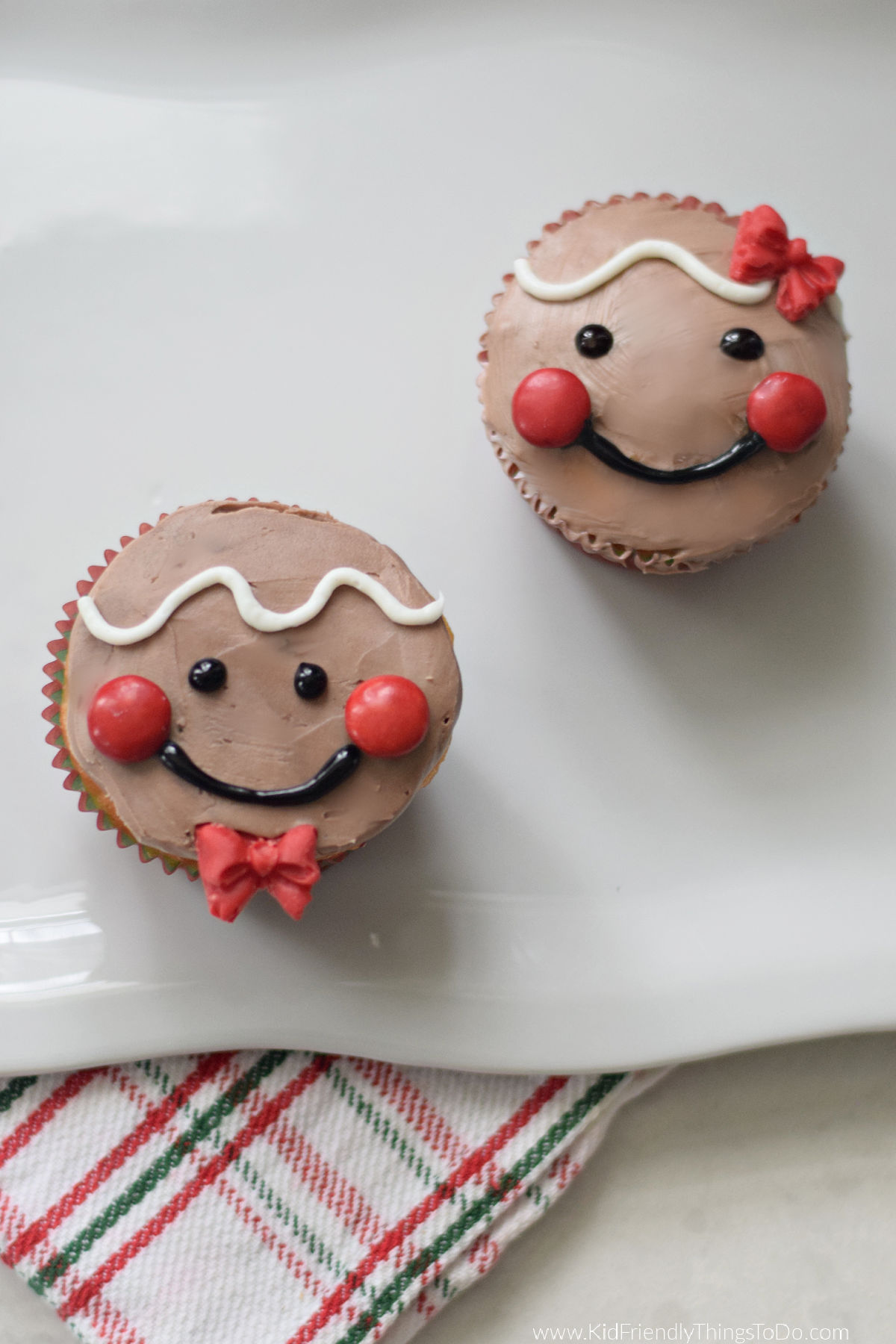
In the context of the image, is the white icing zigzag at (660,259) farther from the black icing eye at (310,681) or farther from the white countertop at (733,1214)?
the white countertop at (733,1214)

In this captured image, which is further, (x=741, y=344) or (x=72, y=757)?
(x=72, y=757)

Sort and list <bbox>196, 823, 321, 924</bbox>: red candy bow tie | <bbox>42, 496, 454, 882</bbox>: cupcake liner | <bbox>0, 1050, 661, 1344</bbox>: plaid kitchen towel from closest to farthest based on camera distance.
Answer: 1. <bbox>196, 823, 321, 924</bbox>: red candy bow tie
2. <bbox>42, 496, 454, 882</bbox>: cupcake liner
3. <bbox>0, 1050, 661, 1344</bbox>: plaid kitchen towel

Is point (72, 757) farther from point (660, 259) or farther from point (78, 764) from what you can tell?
point (660, 259)

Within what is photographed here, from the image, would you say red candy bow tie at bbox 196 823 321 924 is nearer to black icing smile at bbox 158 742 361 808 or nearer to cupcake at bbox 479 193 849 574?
black icing smile at bbox 158 742 361 808

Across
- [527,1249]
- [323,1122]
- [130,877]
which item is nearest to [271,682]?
[130,877]

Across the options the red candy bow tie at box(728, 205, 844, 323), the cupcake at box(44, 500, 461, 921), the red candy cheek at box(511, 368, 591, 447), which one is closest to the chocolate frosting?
the cupcake at box(44, 500, 461, 921)

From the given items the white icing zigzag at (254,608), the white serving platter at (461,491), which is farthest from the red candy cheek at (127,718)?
the white serving platter at (461,491)

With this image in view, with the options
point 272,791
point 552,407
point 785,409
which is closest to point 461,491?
point 552,407
